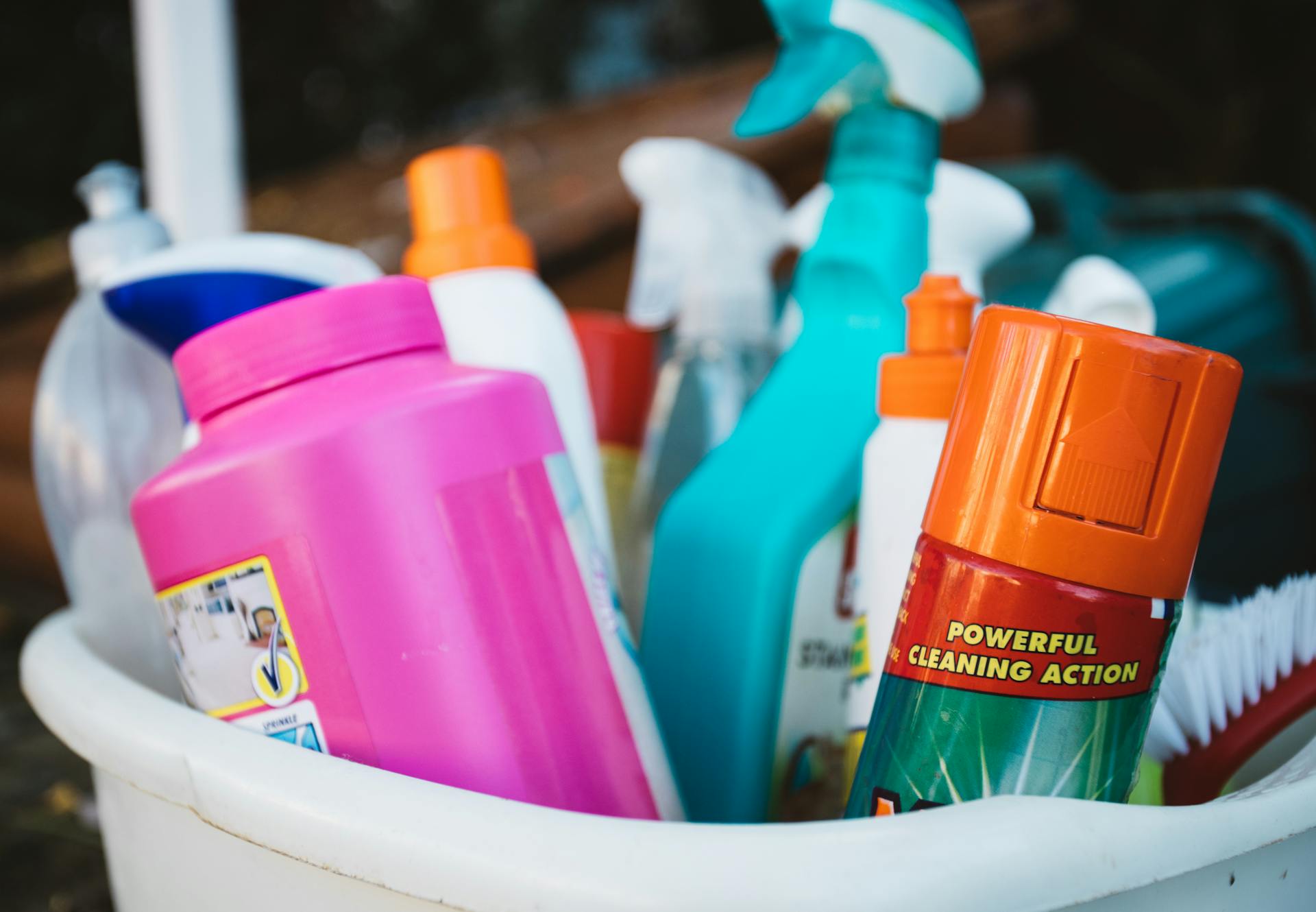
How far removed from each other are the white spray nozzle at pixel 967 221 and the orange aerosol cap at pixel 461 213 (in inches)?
6.0

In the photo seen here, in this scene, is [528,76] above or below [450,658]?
above

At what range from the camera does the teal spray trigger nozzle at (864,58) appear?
0.93ft

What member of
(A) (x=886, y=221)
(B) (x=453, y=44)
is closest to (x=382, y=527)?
(A) (x=886, y=221)

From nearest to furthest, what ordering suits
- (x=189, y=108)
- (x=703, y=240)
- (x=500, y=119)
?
(x=703, y=240)
(x=189, y=108)
(x=500, y=119)

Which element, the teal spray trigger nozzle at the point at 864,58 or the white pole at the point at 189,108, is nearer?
the teal spray trigger nozzle at the point at 864,58

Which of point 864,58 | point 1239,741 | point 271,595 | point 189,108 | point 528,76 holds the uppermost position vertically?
point 528,76

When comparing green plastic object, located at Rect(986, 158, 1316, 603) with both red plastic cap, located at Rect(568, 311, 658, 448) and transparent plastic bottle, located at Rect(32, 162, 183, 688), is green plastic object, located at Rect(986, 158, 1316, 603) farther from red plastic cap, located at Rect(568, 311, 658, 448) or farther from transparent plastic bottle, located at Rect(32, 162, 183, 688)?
transparent plastic bottle, located at Rect(32, 162, 183, 688)

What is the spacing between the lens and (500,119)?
1.64 metres

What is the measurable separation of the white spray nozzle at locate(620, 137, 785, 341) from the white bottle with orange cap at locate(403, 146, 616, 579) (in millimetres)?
87

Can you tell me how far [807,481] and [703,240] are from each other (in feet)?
0.51

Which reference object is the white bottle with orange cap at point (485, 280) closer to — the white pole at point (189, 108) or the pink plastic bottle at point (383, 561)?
the pink plastic bottle at point (383, 561)

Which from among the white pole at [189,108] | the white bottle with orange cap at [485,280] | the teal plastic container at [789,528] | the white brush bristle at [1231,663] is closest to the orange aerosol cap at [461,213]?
the white bottle with orange cap at [485,280]

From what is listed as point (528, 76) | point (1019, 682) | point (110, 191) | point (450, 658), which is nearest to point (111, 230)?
point (110, 191)

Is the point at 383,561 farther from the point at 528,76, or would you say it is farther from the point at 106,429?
the point at 528,76
